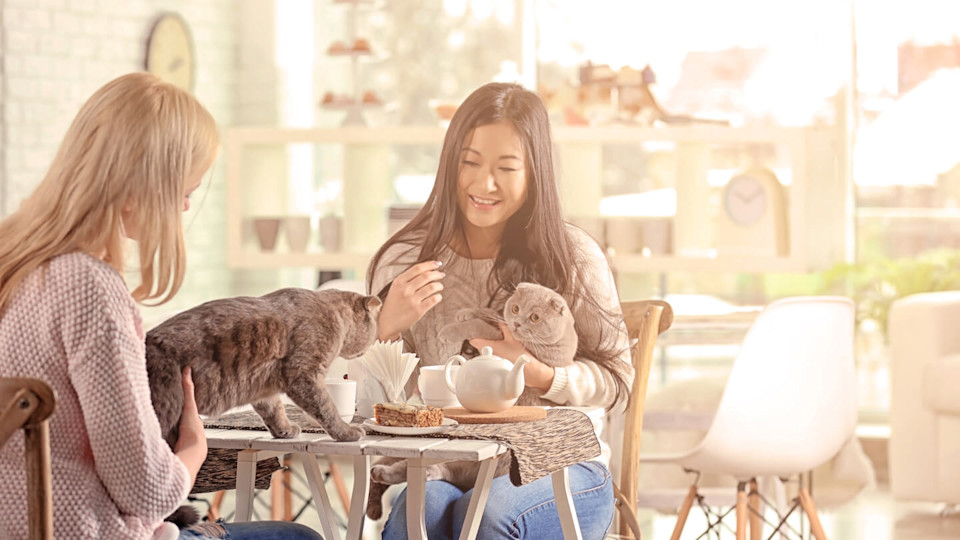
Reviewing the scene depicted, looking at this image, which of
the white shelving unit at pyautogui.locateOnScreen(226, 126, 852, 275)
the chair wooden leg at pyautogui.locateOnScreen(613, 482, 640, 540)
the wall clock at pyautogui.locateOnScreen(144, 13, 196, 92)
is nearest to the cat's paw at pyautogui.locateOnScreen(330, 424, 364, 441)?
the chair wooden leg at pyautogui.locateOnScreen(613, 482, 640, 540)

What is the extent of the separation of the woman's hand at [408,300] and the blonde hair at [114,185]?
2.72 feet

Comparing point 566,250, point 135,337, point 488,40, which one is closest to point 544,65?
point 488,40

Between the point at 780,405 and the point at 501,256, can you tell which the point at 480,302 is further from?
the point at 780,405

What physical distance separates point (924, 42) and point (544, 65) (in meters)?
1.78

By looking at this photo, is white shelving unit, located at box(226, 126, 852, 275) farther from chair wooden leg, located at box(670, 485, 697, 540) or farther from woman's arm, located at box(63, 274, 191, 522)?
woman's arm, located at box(63, 274, 191, 522)

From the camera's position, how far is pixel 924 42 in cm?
560

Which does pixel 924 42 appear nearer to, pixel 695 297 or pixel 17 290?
pixel 695 297

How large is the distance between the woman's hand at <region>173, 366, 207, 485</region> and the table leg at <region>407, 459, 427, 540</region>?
0.35 meters

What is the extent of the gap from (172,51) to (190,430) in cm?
446

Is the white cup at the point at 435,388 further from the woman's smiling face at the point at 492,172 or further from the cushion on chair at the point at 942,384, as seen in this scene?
the cushion on chair at the point at 942,384

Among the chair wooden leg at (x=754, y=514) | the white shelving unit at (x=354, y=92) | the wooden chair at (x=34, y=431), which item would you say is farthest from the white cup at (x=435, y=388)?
the white shelving unit at (x=354, y=92)

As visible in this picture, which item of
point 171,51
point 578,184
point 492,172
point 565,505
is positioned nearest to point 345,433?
point 565,505

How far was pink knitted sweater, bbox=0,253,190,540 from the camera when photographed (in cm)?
123

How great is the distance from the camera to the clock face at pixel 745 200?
4.40 metres
